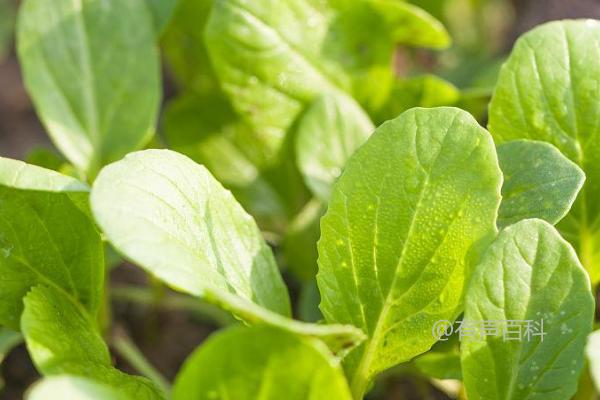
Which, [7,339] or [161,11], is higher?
[161,11]

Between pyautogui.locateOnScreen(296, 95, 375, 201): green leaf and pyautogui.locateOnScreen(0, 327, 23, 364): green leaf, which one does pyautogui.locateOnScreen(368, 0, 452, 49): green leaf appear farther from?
pyautogui.locateOnScreen(0, 327, 23, 364): green leaf

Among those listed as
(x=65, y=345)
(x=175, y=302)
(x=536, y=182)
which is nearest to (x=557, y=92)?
(x=536, y=182)

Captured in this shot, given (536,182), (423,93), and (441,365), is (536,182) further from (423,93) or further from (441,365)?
(423,93)

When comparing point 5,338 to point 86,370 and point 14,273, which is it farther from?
point 86,370

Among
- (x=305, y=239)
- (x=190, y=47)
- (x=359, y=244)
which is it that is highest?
(x=359, y=244)

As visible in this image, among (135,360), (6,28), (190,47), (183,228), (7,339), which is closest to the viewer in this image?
(183,228)

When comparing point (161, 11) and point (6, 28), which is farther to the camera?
point (6, 28)
